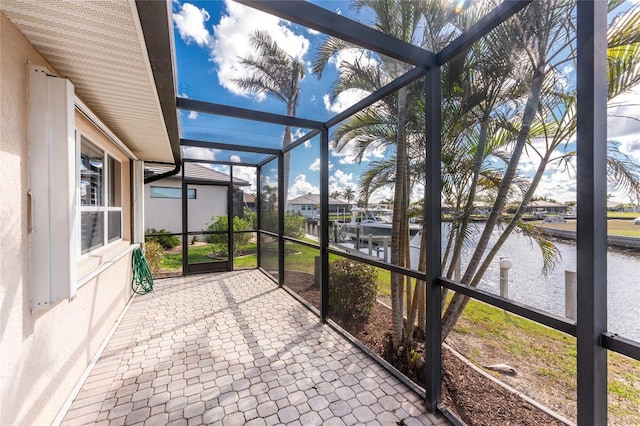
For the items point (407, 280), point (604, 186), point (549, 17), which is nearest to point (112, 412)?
point (407, 280)

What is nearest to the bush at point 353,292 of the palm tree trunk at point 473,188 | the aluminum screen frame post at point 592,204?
the palm tree trunk at point 473,188

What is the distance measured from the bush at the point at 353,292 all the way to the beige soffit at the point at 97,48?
318 centimetres

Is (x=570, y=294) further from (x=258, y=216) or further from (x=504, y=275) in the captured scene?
(x=258, y=216)

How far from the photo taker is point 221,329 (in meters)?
3.42

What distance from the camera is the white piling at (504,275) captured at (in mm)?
1813

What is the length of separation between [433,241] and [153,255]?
644 centimetres

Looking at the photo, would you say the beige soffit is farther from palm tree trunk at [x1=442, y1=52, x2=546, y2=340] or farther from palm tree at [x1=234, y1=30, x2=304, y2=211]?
palm tree trunk at [x1=442, y1=52, x2=546, y2=340]

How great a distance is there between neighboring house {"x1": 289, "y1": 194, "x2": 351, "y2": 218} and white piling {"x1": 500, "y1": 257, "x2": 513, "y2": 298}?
192 centimetres

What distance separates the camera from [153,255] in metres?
6.08

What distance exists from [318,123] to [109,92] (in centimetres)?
231

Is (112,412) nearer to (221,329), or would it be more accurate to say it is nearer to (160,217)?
(221,329)

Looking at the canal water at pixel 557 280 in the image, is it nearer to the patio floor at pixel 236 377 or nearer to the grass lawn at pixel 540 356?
the grass lawn at pixel 540 356

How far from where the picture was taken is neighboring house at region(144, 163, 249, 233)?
268 inches

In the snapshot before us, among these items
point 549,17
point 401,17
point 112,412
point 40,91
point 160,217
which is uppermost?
point 401,17
